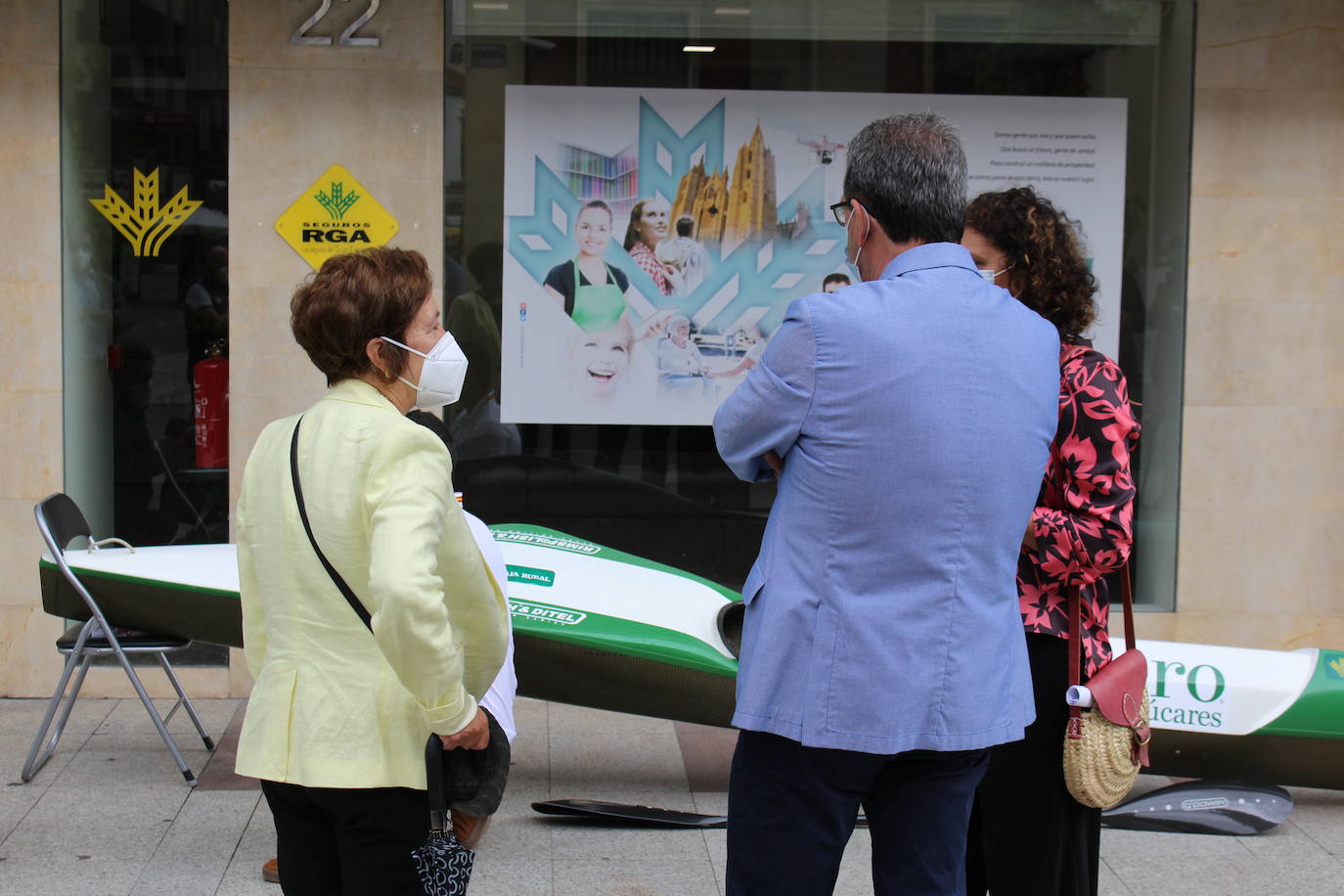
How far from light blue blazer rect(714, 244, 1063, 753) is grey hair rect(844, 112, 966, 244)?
6cm

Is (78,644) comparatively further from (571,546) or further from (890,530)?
(890,530)

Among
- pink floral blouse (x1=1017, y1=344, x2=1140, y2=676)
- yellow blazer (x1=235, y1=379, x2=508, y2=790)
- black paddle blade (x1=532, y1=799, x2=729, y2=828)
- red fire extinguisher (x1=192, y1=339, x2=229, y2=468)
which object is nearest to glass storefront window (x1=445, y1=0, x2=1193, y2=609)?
red fire extinguisher (x1=192, y1=339, x2=229, y2=468)

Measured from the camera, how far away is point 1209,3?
5.98 meters

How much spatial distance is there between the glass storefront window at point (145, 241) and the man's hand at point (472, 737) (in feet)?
13.0

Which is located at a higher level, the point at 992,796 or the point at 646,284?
the point at 646,284

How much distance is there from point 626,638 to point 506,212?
2253 mm

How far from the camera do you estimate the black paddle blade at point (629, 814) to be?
454cm

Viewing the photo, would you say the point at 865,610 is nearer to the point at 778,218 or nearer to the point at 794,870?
the point at 794,870

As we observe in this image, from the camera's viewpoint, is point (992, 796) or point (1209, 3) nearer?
point (992, 796)

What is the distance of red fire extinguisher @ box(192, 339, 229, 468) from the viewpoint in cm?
613

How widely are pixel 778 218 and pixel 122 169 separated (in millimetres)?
2800

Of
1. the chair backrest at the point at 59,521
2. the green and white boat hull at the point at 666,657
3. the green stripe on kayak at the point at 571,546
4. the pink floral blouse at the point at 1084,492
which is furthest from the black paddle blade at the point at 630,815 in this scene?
the pink floral blouse at the point at 1084,492

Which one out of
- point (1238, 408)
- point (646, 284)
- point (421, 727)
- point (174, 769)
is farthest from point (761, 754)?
point (1238, 408)

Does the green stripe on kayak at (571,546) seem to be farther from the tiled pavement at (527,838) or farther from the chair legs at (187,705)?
the chair legs at (187,705)
